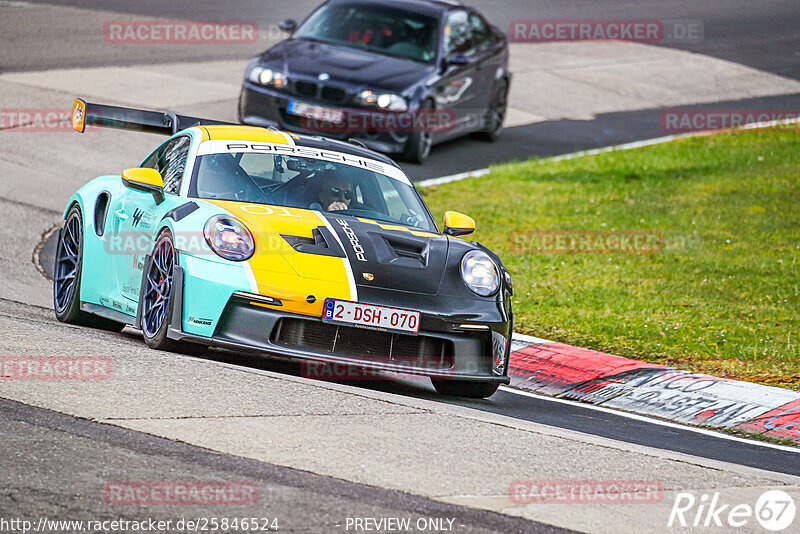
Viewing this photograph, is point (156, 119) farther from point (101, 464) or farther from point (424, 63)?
point (424, 63)

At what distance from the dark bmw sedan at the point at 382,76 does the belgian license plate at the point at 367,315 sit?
23.6 feet

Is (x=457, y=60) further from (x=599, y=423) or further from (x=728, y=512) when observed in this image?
(x=728, y=512)

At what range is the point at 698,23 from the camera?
3003 centimetres

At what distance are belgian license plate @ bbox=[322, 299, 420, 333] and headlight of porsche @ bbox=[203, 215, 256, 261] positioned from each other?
55cm

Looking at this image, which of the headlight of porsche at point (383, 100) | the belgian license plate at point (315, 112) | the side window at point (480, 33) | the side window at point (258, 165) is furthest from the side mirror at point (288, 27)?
the side window at point (258, 165)

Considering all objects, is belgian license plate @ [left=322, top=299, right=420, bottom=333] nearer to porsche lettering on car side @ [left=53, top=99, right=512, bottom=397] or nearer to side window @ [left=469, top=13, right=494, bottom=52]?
porsche lettering on car side @ [left=53, top=99, right=512, bottom=397]

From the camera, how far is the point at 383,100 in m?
15.1

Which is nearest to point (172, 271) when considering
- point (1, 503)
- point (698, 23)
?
point (1, 503)

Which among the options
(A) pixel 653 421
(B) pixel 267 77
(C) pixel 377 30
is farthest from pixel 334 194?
(C) pixel 377 30

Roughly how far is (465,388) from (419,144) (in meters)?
8.37

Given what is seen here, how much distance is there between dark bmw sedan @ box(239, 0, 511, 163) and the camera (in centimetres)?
1495

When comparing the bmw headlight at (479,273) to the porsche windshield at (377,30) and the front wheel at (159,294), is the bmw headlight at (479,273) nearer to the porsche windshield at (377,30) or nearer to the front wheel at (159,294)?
the front wheel at (159,294)

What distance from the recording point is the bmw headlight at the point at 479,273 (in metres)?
7.43

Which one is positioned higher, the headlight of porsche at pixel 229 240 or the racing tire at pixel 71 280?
the headlight of porsche at pixel 229 240
